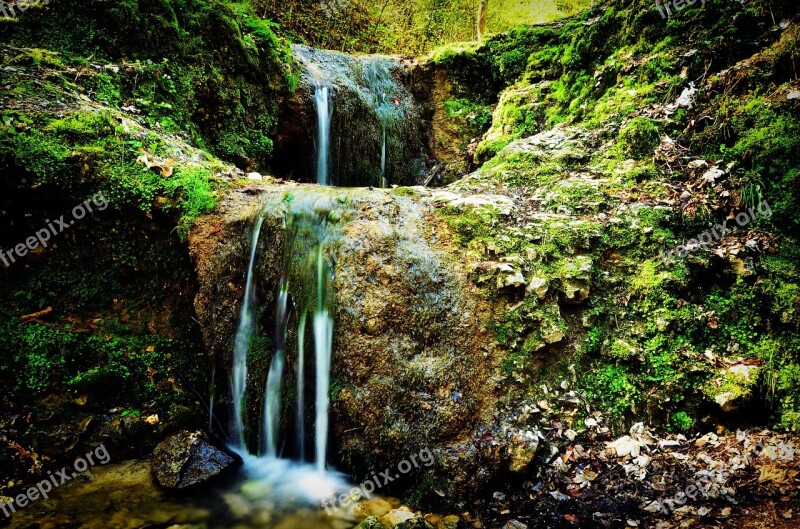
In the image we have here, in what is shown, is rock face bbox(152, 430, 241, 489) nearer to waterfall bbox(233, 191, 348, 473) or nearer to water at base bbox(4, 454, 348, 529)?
water at base bbox(4, 454, 348, 529)

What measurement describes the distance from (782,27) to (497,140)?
Answer: 4.08m

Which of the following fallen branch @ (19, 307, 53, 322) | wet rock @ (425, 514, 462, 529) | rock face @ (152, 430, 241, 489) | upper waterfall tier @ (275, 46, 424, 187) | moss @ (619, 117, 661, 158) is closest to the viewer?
wet rock @ (425, 514, 462, 529)

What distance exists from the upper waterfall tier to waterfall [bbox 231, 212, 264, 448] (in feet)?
13.6

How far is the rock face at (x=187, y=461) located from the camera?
404 centimetres

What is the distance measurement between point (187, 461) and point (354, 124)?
7.41m

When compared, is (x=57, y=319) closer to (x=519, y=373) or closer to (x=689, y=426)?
(x=519, y=373)

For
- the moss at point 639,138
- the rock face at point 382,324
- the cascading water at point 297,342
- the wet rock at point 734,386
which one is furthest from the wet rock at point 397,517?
the moss at point 639,138

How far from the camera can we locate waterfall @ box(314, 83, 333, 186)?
863 centimetres

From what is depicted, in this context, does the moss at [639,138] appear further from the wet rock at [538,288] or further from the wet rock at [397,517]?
the wet rock at [397,517]

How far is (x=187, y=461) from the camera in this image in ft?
13.8

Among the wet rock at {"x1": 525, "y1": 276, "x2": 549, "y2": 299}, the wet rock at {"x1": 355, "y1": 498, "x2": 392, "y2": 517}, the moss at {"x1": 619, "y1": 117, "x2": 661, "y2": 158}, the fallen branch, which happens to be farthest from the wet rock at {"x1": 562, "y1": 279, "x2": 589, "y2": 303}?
the fallen branch

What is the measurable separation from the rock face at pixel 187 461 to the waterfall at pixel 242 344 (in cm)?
35

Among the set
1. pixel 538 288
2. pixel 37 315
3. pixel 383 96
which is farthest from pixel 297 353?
pixel 383 96

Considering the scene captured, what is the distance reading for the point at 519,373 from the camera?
156 inches
